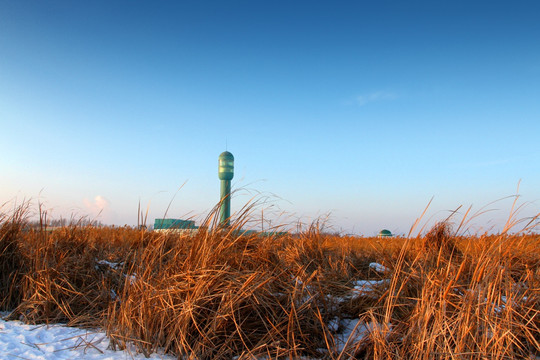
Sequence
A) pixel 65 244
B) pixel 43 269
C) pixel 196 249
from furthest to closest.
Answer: pixel 65 244
pixel 43 269
pixel 196 249

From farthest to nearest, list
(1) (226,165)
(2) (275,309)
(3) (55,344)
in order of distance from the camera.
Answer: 1. (1) (226,165)
2. (2) (275,309)
3. (3) (55,344)

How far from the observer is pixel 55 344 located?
2.38 metres

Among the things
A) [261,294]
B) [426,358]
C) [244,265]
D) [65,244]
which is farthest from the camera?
[65,244]

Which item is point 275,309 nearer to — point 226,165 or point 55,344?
point 55,344

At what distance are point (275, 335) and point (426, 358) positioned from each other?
2.95ft

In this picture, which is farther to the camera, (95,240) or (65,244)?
(95,240)

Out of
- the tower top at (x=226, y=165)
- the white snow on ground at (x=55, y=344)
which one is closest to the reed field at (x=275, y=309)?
the white snow on ground at (x=55, y=344)

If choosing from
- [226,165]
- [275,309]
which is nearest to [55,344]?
[275,309]

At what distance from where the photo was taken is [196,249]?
2.70 m

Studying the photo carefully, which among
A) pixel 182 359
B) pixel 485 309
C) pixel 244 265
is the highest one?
pixel 244 265

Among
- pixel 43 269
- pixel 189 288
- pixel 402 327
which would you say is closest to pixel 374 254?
pixel 402 327

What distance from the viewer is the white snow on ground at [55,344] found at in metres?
2.17

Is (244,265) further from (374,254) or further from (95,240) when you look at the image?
(95,240)

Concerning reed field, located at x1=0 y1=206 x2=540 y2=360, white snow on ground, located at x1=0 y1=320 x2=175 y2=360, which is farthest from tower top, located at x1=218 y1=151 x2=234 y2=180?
white snow on ground, located at x1=0 y1=320 x2=175 y2=360
